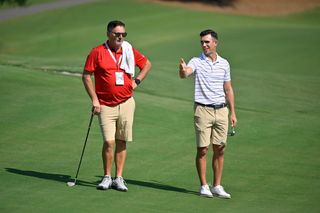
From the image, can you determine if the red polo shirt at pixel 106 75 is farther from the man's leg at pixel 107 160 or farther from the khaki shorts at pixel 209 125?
the khaki shorts at pixel 209 125

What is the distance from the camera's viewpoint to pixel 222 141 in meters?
11.0

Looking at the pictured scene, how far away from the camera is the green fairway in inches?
411

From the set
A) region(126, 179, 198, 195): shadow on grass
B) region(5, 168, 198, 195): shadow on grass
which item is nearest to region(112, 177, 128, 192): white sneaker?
region(5, 168, 198, 195): shadow on grass

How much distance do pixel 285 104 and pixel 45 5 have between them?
2655 centimetres

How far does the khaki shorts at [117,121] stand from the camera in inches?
435

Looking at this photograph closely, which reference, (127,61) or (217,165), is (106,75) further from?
(217,165)

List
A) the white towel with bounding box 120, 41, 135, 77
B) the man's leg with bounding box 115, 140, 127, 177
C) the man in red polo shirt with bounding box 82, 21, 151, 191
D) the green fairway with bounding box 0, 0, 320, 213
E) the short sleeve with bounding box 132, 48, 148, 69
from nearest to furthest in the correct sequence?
the green fairway with bounding box 0, 0, 320, 213, the man in red polo shirt with bounding box 82, 21, 151, 191, the white towel with bounding box 120, 41, 135, 77, the man's leg with bounding box 115, 140, 127, 177, the short sleeve with bounding box 132, 48, 148, 69

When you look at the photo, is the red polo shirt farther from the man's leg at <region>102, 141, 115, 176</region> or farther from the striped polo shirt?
the striped polo shirt

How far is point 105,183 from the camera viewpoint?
10906 mm

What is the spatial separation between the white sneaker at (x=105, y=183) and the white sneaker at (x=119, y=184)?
66 mm

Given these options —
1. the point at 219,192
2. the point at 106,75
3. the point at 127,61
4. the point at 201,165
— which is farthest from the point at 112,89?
the point at 219,192

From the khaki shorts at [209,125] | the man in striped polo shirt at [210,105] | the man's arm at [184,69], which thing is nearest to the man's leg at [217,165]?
the man in striped polo shirt at [210,105]

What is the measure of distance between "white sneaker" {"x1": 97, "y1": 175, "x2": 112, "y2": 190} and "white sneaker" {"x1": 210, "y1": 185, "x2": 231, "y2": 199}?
4.42 ft

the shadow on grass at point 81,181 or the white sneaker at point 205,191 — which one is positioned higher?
the white sneaker at point 205,191
